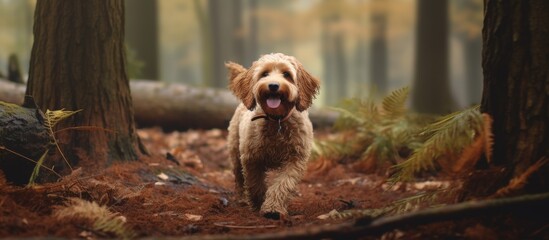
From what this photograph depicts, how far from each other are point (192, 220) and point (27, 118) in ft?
5.92

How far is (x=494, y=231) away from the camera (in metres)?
3.21

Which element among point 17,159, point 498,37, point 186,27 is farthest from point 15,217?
point 186,27

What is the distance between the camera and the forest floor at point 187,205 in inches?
130

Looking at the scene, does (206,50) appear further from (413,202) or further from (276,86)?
(413,202)

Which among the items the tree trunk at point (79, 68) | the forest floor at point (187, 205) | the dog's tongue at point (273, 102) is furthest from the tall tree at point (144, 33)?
the dog's tongue at point (273, 102)

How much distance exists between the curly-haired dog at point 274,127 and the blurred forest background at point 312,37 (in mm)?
3728

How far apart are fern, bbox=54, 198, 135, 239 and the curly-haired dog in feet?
5.43

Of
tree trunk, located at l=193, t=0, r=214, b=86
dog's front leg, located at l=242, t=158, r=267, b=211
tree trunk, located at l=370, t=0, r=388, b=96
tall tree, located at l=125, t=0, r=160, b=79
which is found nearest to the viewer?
dog's front leg, located at l=242, t=158, r=267, b=211

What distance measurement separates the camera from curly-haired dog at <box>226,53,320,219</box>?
15.4ft

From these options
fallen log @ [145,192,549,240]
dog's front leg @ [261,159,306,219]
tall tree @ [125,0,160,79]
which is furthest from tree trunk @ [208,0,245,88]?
fallen log @ [145,192,549,240]

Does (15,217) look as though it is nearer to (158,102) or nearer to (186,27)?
(158,102)

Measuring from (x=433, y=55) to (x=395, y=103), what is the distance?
7666mm

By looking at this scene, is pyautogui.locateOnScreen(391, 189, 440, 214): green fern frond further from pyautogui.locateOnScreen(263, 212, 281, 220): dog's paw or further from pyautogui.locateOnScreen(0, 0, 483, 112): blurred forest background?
pyautogui.locateOnScreen(0, 0, 483, 112): blurred forest background

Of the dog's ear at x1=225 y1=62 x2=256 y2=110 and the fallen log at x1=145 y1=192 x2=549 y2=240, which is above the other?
the dog's ear at x1=225 y1=62 x2=256 y2=110
